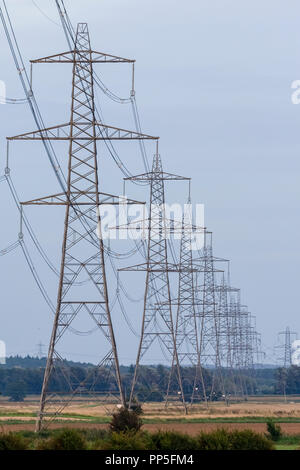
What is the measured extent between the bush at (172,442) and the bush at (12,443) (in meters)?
5.26

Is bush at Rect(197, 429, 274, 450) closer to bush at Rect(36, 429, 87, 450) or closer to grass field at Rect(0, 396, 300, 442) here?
grass field at Rect(0, 396, 300, 442)

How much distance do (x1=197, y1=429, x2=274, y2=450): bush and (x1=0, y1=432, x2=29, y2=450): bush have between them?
7.09 m

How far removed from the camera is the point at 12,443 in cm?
3769

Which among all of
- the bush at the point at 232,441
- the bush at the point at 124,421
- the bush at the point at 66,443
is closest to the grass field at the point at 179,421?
the bush at the point at 124,421

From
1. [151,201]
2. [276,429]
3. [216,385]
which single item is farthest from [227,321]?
[276,429]

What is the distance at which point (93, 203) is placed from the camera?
56750mm

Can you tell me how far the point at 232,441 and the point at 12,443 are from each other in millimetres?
9083

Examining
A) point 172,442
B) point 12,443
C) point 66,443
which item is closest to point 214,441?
point 172,442

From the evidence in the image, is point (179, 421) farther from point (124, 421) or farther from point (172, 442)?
point (172, 442)

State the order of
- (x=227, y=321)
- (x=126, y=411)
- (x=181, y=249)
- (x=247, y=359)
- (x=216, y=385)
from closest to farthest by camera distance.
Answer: (x=126, y=411) < (x=181, y=249) < (x=227, y=321) < (x=216, y=385) < (x=247, y=359)
